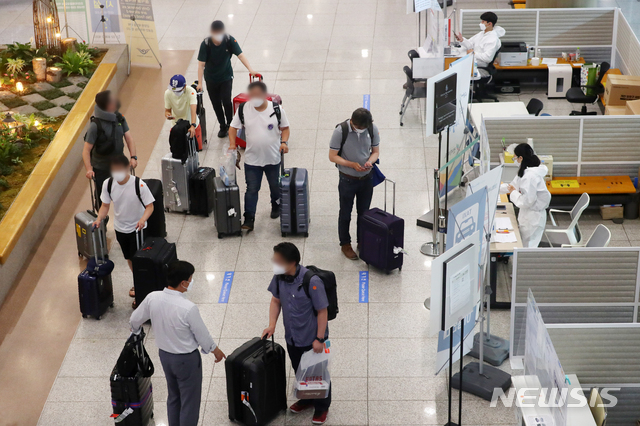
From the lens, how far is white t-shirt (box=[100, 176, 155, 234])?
704 cm

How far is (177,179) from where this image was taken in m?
8.96

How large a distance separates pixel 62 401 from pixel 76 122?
5.30 meters

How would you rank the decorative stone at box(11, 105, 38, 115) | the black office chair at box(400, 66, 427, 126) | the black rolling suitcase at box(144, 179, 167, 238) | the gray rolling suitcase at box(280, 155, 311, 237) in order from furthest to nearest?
1. the decorative stone at box(11, 105, 38, 115)
2. the black office chair at box(400, 66, 427, 126)
3. the gray rolling suitcase at box(280, 155, 311, 237)
4. the black rolling suitcase at box(144, 179, 167, 238)

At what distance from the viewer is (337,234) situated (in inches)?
342

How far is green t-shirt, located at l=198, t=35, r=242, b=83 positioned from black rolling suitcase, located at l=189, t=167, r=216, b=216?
1.75 m

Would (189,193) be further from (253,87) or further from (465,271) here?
(465,271)

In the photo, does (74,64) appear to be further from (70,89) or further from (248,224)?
(248,224)

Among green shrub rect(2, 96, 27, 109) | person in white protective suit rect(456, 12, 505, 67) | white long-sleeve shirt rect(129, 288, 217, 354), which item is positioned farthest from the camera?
person in white protective suit rect(456, 12, 505, 67)

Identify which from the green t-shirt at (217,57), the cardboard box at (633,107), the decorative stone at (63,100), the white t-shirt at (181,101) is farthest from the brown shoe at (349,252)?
the decorative stone at (63,100)

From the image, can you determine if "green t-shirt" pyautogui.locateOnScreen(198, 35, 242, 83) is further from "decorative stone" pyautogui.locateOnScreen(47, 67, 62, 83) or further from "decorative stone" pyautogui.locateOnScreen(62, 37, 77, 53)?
"decorative stone" pyautogui.locateOnScreen(62, 37, 77, 53)

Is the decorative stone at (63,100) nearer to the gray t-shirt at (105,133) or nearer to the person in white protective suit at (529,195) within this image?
the gray t-shirt at (105,133)

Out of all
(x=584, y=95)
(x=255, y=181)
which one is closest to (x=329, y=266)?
(x=255, y=181)

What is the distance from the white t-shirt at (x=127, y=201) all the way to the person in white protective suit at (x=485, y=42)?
6.34 m

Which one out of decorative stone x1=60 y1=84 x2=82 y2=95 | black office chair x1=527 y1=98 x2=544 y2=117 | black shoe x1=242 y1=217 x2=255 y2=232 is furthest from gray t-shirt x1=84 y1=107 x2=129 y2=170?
black office chair x1=527 y1=98 x2=544 y2=117
